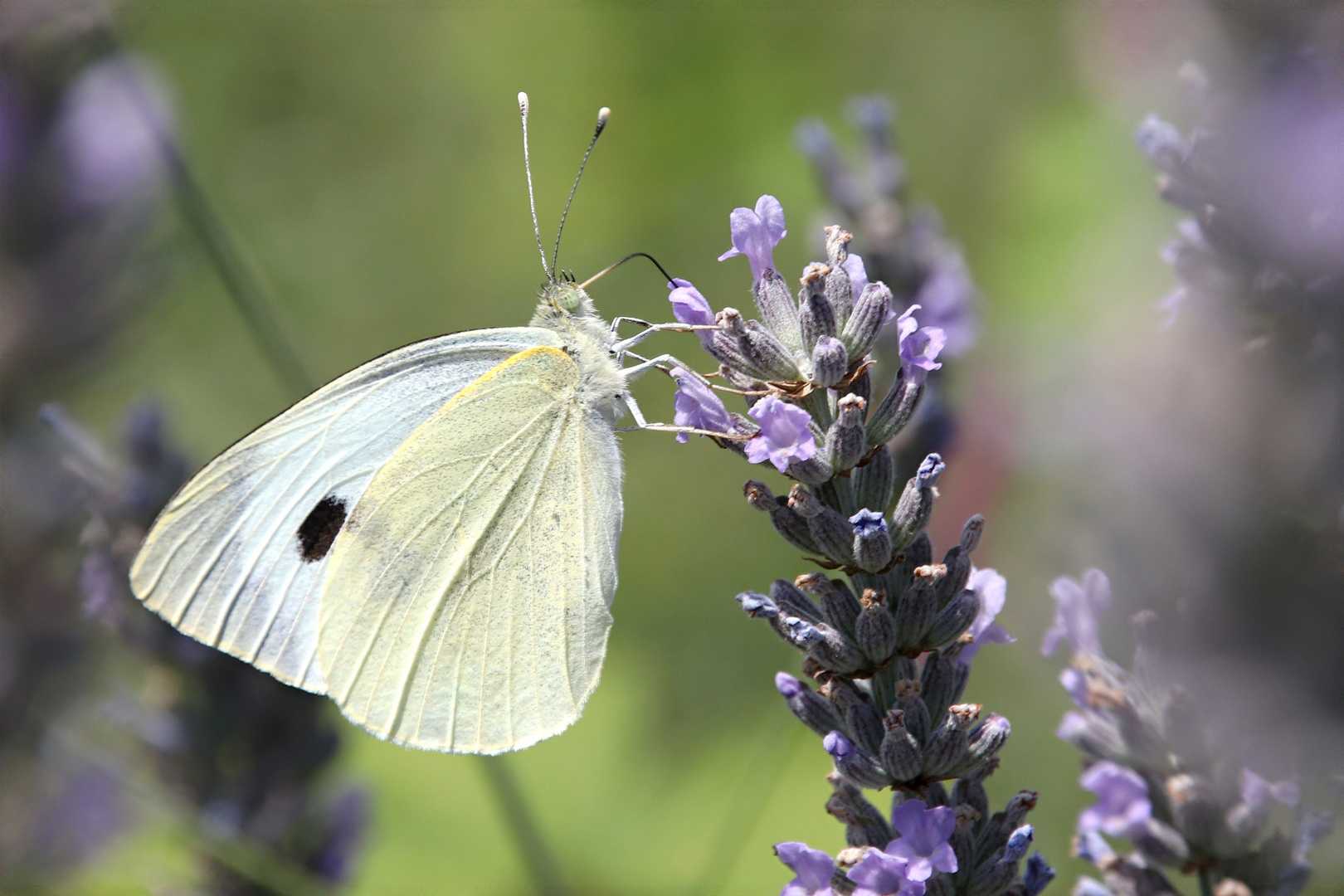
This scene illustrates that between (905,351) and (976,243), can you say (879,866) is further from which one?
(976,243)

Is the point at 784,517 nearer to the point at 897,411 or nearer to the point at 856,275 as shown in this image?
the point at 897,411

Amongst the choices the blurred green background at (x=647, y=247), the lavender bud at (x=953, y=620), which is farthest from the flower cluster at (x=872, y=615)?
the blurred green background at (x=647, y=247)

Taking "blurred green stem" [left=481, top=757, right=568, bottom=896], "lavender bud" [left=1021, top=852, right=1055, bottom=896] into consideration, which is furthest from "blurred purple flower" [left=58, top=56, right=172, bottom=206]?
"lavender bud" [left=1021, top=852, right=1055, bottom=896]

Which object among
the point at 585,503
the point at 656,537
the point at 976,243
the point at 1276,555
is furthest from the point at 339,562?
the point at 976,243

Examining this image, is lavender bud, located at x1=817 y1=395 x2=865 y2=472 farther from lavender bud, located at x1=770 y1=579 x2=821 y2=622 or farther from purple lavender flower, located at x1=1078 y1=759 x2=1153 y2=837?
purple lavender flower, located at x1=1078 y1=759 x2=1153 y2=837

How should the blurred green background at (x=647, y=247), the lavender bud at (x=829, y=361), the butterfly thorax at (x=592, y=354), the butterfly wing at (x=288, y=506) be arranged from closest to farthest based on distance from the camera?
the lavender bud at (x=829, y=361), the butterfly wing at (x=288, y=506), the butterfly thorax at (x=592, y=354), the blurred green background at (x=647, y=247)

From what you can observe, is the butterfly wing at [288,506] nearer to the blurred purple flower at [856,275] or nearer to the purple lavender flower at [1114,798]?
the blurred purple flower at [856,275]
